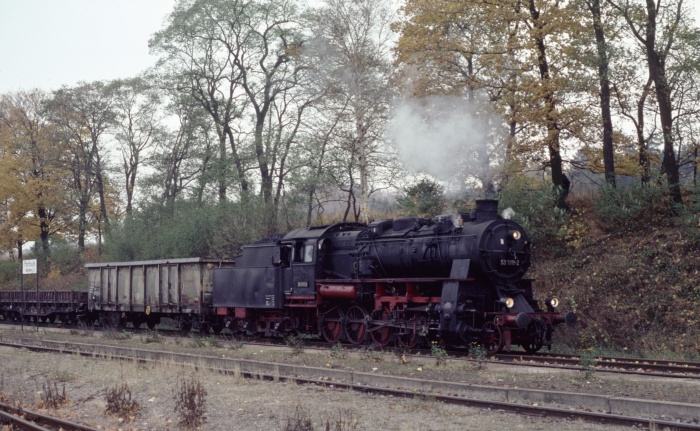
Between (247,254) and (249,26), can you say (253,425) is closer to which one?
(247,254)

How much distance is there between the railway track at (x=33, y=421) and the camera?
9383 mm

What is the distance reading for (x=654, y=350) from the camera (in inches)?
672

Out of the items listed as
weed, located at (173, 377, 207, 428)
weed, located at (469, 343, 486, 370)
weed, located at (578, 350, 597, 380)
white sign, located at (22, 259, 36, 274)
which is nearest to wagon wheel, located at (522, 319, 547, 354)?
weed, located at (469, 343, 486, 370)

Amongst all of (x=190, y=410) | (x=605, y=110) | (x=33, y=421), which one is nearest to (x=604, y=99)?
(x=605, y=110)

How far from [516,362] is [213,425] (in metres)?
7.00

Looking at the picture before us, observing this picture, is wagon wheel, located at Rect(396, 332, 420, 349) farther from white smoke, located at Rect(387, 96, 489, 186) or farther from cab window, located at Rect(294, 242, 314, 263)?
white smoke, located at Rect(387, 96, 489, 186)

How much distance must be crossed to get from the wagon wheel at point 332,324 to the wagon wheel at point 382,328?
1363 millimetres

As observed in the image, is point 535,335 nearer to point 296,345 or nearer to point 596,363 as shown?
point 596,363

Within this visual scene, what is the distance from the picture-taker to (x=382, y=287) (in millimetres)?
17766

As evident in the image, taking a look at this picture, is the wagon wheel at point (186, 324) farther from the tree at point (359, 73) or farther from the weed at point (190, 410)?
the weed at point (190, 410)

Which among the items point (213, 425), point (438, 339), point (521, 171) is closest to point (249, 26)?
point (521, 171)

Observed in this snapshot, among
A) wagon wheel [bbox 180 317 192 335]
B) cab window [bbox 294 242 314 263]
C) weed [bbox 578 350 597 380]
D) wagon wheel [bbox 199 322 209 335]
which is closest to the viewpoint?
weed [bbox 578 350 597 380]

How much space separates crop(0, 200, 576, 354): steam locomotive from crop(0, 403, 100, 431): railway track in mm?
8454

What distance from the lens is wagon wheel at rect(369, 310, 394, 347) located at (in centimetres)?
1769
